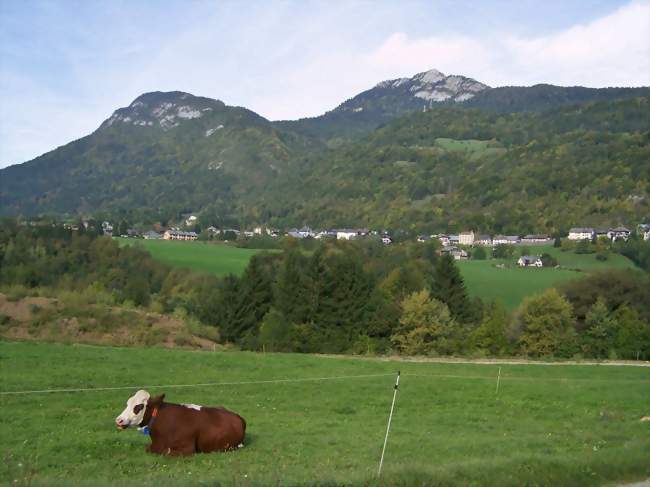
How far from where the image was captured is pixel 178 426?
11117 millimetres

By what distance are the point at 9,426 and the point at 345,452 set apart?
734cm

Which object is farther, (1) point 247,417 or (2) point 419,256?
(2) point 419,256

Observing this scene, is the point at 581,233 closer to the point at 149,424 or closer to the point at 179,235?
the point at 179,235

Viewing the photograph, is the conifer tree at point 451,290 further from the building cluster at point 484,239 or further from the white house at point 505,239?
the white house at point 505,239

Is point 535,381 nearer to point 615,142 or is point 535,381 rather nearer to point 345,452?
point 345,452

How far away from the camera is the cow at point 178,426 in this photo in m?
11.0

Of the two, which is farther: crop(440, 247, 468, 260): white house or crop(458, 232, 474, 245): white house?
crop(458, 232, 474, 245): white house

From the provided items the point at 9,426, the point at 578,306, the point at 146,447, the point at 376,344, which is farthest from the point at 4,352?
the point at 578,306

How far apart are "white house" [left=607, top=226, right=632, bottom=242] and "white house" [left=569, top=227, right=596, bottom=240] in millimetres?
3377

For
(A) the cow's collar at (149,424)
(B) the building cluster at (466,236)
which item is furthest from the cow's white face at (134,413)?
(B) the building cluster at (466,236)

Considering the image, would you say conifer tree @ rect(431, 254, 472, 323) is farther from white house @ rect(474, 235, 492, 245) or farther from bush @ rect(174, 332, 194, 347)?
white house @ rect(474, 235, 492, 245)

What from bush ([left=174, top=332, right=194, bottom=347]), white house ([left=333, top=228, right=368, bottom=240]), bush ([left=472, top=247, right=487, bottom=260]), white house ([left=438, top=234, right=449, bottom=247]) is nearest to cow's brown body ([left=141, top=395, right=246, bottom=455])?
bush ([left=174, top=332, right=194, bottom=347])

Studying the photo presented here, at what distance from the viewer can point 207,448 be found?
11.3m

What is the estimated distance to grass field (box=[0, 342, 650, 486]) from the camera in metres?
9.65
